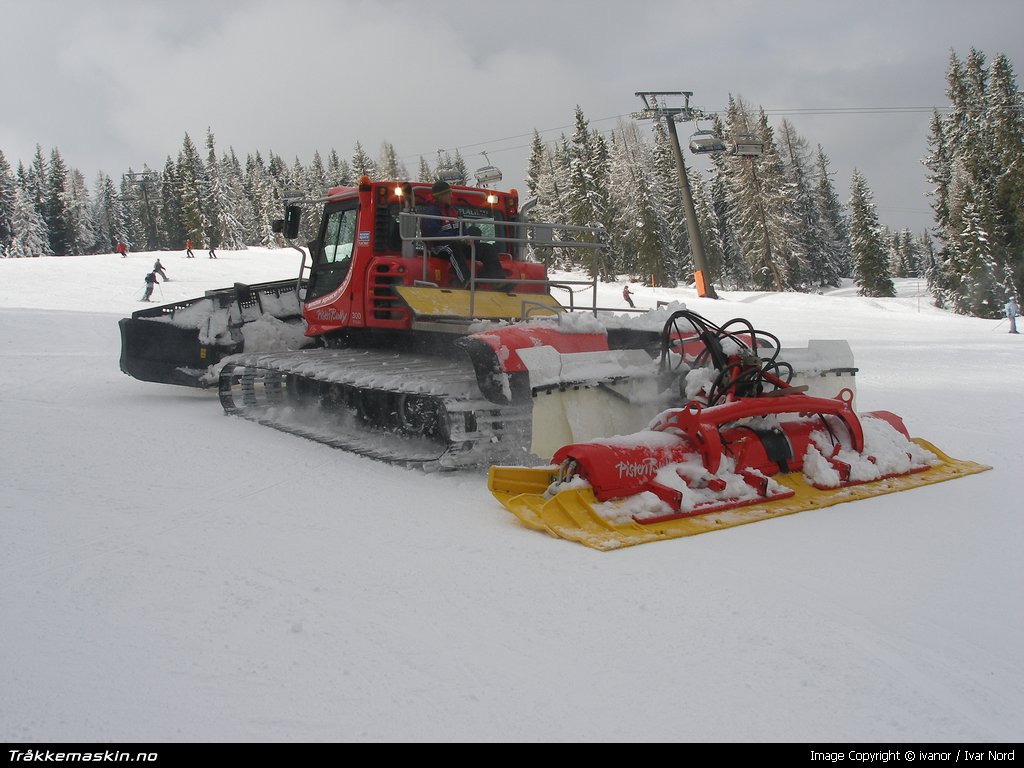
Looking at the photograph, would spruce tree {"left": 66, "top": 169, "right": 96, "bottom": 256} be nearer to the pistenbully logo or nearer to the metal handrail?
the metal handrail

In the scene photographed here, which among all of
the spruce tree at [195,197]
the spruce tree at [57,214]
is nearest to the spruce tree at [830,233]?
the spruce tree at [195,197]

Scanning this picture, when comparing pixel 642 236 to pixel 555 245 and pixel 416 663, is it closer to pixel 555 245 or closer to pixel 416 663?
pixel 555 245

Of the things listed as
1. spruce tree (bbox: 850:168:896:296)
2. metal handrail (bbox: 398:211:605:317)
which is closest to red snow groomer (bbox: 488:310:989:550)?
metal handrail (bbox: 398:211:605:317)

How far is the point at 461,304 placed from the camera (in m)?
7.87

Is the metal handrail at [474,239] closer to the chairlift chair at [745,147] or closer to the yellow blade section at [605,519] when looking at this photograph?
the yellow blade section at [605,519]

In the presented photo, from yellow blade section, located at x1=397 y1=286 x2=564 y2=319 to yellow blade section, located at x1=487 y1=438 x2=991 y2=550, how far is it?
247 cm

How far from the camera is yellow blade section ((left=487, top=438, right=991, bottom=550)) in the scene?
440 centimetres

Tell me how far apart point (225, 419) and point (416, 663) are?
22.9 ft

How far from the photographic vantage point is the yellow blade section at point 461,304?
7594 millimetres

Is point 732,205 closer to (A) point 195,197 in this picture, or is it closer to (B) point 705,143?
(B) point 705,143

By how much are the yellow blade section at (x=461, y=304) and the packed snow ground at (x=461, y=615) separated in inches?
70.0

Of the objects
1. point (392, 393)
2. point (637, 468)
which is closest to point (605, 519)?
point (637, 468)

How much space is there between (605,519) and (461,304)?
3810mm

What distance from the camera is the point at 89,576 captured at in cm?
390
